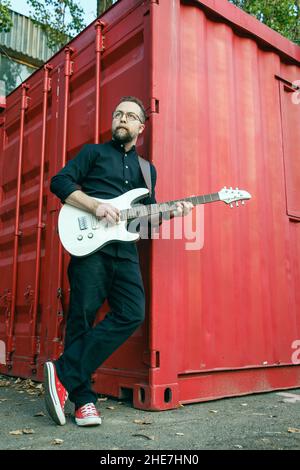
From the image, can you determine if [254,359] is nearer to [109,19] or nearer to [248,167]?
[248,167]

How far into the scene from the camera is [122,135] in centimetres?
295

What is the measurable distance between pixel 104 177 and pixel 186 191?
2.25ft

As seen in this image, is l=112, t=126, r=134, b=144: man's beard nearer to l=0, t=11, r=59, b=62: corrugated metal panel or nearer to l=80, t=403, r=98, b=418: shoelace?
l=80, t=403, r=98, b=418: shoelace

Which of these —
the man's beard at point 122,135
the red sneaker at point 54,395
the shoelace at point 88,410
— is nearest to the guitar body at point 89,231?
the man's beard at point 122,135

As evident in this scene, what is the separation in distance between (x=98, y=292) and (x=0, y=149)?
2886mm

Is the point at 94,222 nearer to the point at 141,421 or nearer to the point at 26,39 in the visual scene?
the point at 141,421

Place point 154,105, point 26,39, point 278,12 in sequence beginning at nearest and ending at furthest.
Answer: point 154,105, point 278,12, point 26,39

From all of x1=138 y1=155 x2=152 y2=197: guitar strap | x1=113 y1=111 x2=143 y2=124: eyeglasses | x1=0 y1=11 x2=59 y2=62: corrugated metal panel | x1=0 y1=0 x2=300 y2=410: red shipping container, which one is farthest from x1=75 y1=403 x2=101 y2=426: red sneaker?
x1=0 y1=11 x2=59 y2=62: corrugated metal panel

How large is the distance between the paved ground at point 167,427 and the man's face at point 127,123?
1648mm

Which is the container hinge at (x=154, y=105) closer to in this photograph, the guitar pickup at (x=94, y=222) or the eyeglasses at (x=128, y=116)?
the eyeglasses at (x=128, y=116)

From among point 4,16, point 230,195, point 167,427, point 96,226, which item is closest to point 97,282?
point 96,226

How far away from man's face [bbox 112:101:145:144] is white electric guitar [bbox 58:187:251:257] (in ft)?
1.21

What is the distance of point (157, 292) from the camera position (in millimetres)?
3004
